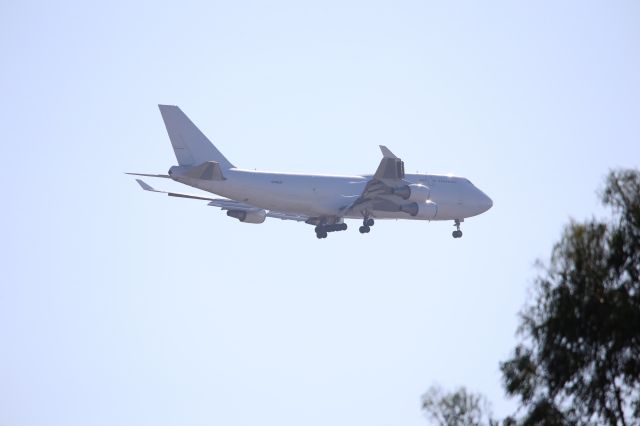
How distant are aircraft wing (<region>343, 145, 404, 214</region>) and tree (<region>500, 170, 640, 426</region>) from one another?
27.8 m

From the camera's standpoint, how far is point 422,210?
62.1 meters

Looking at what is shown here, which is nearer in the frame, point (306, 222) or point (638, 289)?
point (638, 289)

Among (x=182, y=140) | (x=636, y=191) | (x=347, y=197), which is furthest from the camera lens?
(x=347, y=197)

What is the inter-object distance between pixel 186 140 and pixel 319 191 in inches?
295

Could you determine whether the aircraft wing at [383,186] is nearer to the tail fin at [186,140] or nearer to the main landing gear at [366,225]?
the main landing gear at [366,225]

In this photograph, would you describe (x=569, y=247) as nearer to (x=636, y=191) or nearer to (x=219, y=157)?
(x=636, y=191)

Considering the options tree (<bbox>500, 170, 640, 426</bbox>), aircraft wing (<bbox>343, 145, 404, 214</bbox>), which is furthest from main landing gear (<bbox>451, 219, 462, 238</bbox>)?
tree (<bbox>500, 170, 640, 426</bbox>)

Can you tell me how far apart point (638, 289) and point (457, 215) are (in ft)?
113

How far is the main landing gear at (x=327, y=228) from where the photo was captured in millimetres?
62250

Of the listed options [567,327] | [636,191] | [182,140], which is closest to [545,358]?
[567,327]

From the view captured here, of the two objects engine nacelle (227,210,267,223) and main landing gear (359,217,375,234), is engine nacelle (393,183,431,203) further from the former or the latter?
engine nacelle (227,210,267,223)

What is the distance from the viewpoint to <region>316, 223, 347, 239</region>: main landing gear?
6225 cm

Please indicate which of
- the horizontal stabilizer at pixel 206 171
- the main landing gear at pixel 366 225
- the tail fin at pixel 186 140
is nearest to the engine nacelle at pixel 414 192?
the main landing gear at pixel 366 225

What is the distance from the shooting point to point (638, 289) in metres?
31.2
